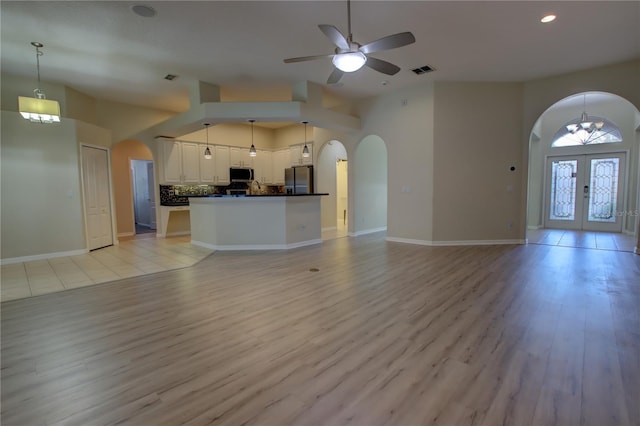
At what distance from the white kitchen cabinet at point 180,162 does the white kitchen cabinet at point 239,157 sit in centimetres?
98

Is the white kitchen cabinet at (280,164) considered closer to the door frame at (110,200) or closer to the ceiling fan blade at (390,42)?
the door frame at (110,200)

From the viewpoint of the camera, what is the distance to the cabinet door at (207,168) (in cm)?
809

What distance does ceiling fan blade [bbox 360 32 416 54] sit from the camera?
107 inches

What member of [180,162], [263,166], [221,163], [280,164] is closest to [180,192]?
[180,162]

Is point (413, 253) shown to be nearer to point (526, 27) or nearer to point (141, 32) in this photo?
point (526, 27)

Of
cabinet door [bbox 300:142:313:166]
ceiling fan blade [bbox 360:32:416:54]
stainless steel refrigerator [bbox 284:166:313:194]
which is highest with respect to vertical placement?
ceiling fan blade [bbox 360:32:416:54]

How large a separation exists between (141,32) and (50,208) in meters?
3.88

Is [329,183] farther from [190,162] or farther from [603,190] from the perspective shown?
[603,190]

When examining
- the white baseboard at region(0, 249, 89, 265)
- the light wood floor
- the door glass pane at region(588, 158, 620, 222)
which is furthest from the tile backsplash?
the door glass pane at region(588, 158, 620, 222)

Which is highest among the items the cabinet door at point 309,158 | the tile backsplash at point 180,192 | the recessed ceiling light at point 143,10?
the recessed ceiling light at point 143,10

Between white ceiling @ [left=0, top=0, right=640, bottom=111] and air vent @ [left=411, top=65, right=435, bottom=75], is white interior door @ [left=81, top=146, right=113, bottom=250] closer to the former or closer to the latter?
white ceiling @ [left=0, top=0, right=640, bottom=111]

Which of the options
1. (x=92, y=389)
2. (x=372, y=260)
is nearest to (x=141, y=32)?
(x=92, y=389)

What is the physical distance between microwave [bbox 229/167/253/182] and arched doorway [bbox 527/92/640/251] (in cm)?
703

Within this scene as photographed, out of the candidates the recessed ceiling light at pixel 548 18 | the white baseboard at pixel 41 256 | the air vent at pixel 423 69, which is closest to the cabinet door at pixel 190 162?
the white baseboard at pixel 41 256
